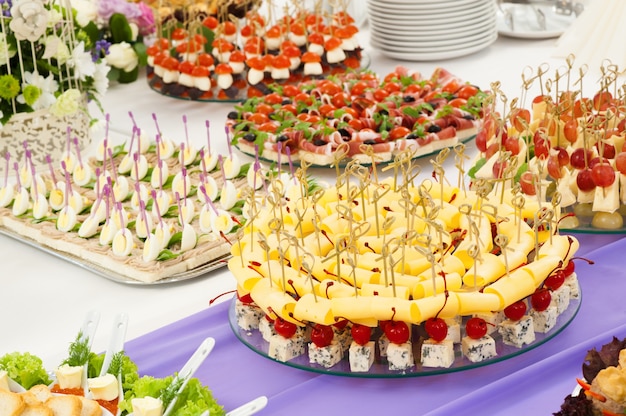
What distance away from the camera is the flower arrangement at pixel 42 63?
2.67m

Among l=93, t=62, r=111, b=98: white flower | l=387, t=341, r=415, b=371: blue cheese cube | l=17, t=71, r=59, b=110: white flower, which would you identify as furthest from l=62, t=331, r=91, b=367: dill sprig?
l=93, t=62, r=111, b=98: white flower

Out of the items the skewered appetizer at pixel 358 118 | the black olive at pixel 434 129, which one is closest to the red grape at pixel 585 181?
the skewered appetizer at pixel 358 118

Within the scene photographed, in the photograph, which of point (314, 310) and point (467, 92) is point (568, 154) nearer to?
point (467, 92)

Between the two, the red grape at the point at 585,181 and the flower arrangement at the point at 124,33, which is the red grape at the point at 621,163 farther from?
the flower arrangement at the point at 124,33

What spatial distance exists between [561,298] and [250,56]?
5.75ft

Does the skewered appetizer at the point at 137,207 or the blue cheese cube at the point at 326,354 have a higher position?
the blue cheese cube at the point at 326,354

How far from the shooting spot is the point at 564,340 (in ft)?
5.79

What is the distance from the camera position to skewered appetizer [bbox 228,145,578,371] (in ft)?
5.37

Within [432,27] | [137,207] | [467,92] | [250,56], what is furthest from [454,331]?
[432,27]

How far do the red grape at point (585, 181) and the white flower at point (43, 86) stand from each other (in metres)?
1.45

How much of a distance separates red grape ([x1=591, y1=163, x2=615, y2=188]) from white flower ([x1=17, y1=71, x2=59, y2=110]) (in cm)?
149

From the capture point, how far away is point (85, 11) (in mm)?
3416

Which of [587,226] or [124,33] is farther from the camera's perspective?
[124,33]

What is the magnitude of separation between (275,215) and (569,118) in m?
0.85
